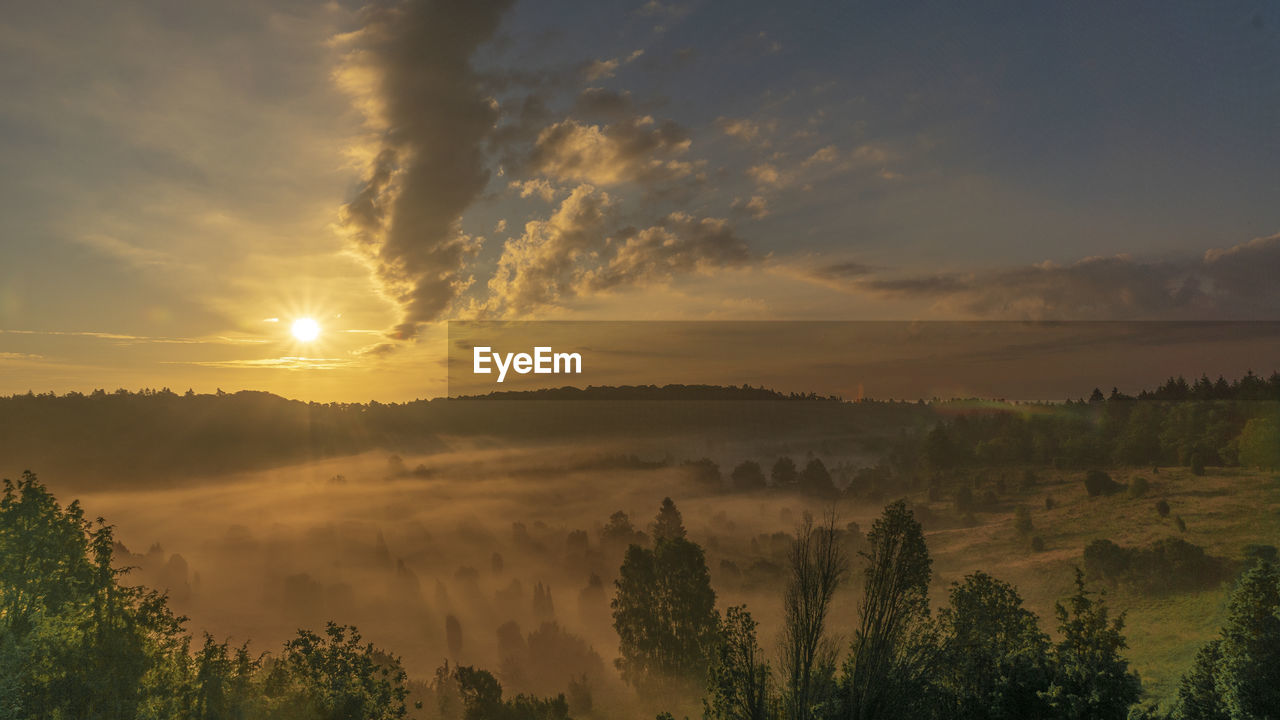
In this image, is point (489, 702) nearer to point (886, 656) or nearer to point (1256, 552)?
point (886, 656)

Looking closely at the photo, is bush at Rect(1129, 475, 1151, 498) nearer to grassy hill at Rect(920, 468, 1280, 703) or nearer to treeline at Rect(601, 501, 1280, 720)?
grassy hill at Rect(920, 468, 1280, 703)

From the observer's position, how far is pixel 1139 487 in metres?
124

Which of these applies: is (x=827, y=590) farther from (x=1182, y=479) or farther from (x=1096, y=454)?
(x=1096, y=454)

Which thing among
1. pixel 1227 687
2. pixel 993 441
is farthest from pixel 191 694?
pixel 993 441

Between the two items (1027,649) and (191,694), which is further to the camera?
(191,694)

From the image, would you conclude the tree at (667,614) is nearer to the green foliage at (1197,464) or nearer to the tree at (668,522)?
A: the tree at (668,522)

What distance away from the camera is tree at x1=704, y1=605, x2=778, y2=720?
16.5 meters

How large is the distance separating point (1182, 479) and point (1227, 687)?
138538 millimetres

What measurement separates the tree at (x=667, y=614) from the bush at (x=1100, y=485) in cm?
12608

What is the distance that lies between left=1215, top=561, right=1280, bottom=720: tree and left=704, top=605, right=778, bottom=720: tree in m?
18.1

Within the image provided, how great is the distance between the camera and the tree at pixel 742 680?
1650cm

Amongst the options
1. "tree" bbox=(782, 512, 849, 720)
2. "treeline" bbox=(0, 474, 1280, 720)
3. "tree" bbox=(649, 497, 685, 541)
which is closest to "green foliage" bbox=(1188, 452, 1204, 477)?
"tree" bbox=(649, 497, 685, 541)

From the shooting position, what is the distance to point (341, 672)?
25344 millimetres

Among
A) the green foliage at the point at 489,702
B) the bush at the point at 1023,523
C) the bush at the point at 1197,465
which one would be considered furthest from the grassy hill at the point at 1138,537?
the green foliage at the point at 489,702
